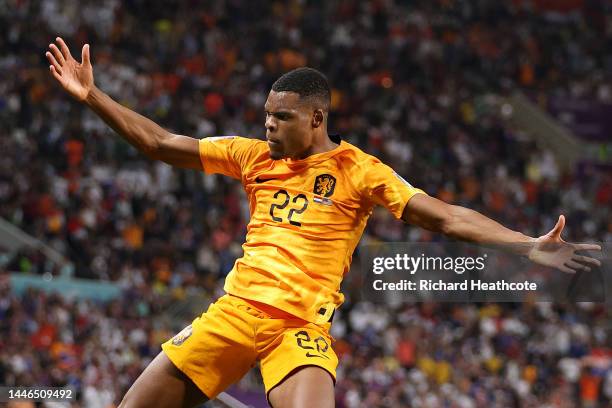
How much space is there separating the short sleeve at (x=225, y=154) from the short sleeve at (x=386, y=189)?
654mm

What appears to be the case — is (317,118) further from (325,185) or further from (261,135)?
(261,135)

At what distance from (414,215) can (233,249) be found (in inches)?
467

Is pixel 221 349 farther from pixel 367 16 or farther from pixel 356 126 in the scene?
pixel 367 16

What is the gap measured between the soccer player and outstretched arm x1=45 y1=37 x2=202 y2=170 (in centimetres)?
12

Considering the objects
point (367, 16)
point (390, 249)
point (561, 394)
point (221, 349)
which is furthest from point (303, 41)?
point (221, 349)

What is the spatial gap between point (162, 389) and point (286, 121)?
1412mm

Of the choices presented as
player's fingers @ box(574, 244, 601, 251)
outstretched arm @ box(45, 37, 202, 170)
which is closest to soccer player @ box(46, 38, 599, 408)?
outstretched arm @ box(45, 37, 202, 170)

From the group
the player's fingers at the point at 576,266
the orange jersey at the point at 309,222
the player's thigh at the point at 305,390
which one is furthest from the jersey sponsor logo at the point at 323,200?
the player's fingers at the point at 576,266

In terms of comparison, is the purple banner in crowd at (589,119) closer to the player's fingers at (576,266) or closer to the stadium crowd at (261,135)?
the stadium crowd at (261,135)

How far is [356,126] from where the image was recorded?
21.4 metres

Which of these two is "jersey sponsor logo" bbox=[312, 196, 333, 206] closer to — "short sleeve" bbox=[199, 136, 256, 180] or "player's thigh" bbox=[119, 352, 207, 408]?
"short sleeve" bbox=[199, 136, 256, 180]

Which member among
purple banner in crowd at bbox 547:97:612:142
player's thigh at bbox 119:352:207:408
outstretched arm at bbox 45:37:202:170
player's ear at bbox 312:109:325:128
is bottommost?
player's thigh at bbox 119:352:207:408

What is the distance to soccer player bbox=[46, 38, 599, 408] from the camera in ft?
18.0

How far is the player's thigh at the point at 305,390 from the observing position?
5.27 m
